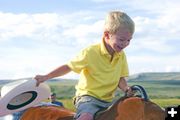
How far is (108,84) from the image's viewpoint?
6.55 meters

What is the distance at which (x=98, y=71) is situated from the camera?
6527mm

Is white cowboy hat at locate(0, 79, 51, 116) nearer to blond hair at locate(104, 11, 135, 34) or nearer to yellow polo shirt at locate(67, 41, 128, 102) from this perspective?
yellow polo shirt at locate(67, 41, 128, 102)

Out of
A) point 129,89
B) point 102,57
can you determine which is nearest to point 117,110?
point 129,89

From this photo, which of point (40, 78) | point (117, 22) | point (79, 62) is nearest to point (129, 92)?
point (79, 62)

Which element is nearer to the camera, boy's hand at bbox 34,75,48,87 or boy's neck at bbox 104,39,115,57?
boy's neck at bbox 104,39,115,57

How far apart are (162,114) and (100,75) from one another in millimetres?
972

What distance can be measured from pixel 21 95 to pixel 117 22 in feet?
5.80

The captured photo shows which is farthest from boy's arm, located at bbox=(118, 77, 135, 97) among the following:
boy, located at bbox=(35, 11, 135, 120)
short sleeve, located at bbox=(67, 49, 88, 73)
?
short sleeve, located at bbox=(67, 49, 88, 73)

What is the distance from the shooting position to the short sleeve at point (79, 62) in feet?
21.3

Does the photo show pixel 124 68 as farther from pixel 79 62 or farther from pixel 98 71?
pixel 79 62

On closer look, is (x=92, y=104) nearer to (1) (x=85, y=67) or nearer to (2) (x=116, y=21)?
(1) (x=85, y=67)

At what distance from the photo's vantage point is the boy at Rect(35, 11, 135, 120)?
6.34 m

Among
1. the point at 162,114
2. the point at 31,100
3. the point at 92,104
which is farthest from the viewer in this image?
the point at 31,100

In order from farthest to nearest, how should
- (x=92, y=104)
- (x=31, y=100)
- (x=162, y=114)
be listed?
1. (x=31, y=100)
2. (x=92, y=104)
3. (x=162, y=114)
